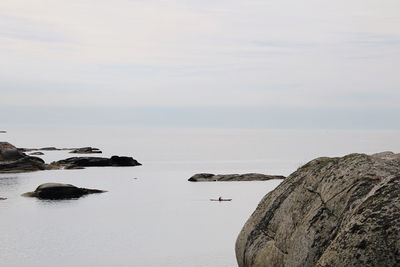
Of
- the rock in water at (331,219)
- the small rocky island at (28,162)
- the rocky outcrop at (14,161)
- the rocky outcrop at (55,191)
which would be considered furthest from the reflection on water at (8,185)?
the rock in water at (331,219)

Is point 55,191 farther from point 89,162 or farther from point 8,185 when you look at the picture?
point 89,162

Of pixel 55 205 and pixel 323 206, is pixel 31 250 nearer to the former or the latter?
pixel 55 205

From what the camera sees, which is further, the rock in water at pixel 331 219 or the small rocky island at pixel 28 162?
the small rocky island at pixel 28 162

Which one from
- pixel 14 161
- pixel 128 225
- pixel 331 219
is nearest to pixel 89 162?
pixel 14 161

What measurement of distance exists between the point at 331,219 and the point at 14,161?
91.6 meters

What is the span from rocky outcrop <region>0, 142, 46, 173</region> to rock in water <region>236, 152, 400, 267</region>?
8453 centimetres

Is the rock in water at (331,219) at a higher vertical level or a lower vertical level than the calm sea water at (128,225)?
higher

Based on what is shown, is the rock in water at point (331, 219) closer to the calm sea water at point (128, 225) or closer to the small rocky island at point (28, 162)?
the calm sea water at point (128, 225)

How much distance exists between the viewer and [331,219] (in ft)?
42.9

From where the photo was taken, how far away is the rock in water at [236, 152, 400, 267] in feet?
34.4

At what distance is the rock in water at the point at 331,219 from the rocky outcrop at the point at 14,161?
8453cm

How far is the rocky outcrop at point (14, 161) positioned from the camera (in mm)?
94188

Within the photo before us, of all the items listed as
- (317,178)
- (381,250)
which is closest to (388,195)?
(381,250)

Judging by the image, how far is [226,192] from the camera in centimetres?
7019
